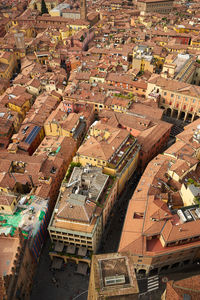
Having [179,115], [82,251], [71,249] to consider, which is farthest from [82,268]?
[179,115]

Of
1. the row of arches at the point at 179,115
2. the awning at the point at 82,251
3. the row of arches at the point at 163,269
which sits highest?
the row of arches at the point at 179,115

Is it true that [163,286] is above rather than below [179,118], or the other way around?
below

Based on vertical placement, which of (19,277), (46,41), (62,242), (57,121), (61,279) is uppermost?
(46,41)

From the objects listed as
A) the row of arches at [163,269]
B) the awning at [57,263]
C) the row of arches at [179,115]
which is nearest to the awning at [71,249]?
the awning at [57,263]

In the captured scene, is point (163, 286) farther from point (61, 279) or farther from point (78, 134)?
point (78, 134)

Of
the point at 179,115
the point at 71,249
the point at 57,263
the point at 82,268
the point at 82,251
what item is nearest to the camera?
the point at 82,251

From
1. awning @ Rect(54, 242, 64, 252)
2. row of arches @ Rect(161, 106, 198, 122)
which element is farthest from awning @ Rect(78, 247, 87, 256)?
row of arches @ Rect(161, 106, 198, 122)

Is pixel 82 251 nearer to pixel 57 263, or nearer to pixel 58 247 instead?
pixel 58 247

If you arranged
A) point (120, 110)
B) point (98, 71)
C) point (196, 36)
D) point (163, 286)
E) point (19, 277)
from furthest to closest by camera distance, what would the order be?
point (196, 36) → point (98, 71) → point (120, 110) → point (163, 286) → point (19, 277)

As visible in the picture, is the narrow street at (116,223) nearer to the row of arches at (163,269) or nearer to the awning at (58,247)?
the row of arches at (163,269)

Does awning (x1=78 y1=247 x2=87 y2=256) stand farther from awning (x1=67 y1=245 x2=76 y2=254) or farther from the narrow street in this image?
the narrow street

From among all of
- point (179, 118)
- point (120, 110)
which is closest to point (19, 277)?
point (120, 110)
